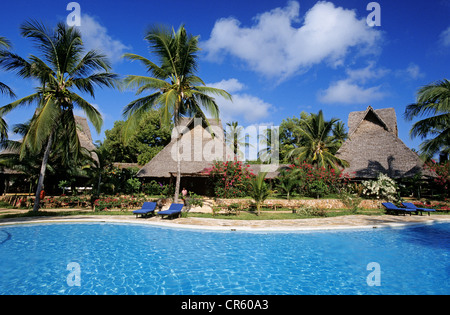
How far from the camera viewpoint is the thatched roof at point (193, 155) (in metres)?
20.2

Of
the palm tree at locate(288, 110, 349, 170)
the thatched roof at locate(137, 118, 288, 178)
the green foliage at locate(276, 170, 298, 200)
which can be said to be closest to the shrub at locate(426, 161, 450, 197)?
the palm tree at locate(288, 110, 349, 170)

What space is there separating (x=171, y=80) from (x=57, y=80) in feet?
18.3

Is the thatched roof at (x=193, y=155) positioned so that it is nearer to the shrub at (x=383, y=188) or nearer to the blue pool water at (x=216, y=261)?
the shrub at (x=383, y=188)

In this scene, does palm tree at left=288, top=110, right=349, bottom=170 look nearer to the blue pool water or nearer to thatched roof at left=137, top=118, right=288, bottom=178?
thatched roof at left=137, top=118, right=288, bottom=178

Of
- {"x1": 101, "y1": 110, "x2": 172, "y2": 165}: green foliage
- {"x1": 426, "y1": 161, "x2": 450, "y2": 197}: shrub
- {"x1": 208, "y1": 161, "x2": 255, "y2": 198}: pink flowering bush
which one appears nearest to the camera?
{"x1": 208, "y1": 161, "x2": 255, "y2": 198}: pink flowering bush

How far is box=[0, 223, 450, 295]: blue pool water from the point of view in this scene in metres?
4.66

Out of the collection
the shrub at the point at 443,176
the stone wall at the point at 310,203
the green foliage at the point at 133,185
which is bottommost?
the stone wall at the point at 310,203

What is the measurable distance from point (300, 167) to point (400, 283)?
12894 millimetres

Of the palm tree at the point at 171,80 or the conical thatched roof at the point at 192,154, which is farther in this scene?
the conical thatched roof at the point at 192,154

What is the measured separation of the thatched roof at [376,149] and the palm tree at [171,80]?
1467cm

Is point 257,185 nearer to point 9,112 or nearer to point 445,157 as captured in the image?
point 9,112

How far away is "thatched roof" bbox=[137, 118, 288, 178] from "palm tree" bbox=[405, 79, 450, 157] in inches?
401

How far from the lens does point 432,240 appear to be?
8477 mm

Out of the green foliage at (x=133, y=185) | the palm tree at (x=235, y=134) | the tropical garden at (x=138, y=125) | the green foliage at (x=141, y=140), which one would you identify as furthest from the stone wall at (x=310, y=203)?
the palm tree at (x=235, y=134)
